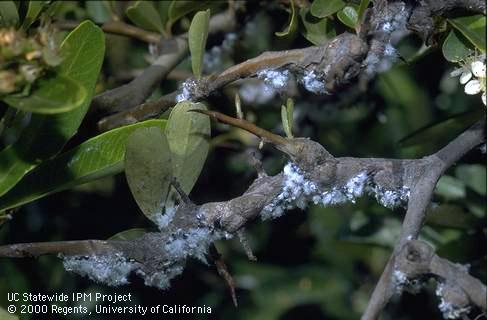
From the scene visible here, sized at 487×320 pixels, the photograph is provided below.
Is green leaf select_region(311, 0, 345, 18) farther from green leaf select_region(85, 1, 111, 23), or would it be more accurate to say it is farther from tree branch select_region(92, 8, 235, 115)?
green leaf select_region(85, 1, 111, 23)

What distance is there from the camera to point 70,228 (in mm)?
1563

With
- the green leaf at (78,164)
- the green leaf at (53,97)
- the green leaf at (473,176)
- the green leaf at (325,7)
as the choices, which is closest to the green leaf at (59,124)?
the green leaf at (78,164)

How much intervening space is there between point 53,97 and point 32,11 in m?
0.22

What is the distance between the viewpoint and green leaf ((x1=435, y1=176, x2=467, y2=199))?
163 centimetres

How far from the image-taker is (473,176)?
174 cm

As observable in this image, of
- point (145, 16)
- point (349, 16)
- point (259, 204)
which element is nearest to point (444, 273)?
point (259, 204)

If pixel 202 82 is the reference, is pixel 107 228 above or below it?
below

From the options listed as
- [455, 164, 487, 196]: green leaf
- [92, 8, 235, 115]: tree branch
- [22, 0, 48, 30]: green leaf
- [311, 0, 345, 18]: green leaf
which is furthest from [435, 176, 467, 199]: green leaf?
[22, 0, 48, 30]: green leaf

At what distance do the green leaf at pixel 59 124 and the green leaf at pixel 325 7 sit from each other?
29cm

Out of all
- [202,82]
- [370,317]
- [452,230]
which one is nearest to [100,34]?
[202,82]

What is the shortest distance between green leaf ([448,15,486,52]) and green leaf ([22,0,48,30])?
529mm

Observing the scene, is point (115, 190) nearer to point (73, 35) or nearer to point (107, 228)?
point (107, 228)

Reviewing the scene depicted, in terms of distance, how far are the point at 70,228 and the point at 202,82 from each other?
565 mm

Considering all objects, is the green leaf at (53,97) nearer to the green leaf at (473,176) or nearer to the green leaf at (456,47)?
the green leaf at (456,47)
